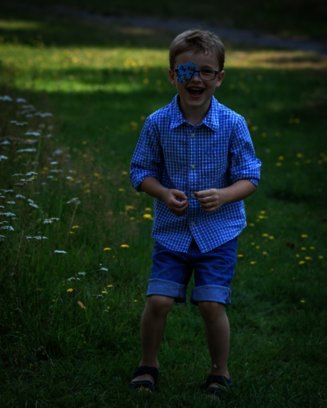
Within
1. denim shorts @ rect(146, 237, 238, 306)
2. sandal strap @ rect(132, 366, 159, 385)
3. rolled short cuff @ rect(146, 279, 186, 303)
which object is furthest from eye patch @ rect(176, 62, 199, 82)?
sandal strap @ rect(132, 366, 159, 385)

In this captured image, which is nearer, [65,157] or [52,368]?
[52,368]

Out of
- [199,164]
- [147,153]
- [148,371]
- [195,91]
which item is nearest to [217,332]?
[148,371]

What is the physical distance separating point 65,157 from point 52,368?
2360 millimetres

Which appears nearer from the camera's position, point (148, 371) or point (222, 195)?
point (222, 195)

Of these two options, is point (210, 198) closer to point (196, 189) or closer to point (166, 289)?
point (196, 189)

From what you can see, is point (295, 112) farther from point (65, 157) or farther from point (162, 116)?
point (162, 116)

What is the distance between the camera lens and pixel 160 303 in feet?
7.62

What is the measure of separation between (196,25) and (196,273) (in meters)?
16.9

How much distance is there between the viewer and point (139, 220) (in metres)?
3.84

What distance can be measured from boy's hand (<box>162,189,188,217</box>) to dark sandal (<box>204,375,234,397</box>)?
0.84 m

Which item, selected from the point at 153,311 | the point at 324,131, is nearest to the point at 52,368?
the point at 153,311

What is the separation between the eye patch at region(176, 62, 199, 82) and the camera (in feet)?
7.60

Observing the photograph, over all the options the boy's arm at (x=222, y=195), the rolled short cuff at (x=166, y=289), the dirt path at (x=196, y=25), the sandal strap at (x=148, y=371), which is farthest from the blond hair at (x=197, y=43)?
the dirt path at (x=196, y=25)

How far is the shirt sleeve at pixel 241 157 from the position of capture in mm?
2432
